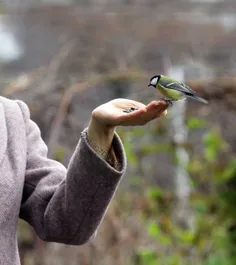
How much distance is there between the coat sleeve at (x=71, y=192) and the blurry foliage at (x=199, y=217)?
1936 millimetres

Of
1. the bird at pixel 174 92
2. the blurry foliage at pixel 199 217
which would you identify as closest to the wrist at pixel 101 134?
the bird at pixel 174 92

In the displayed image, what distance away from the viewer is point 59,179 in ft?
4.72

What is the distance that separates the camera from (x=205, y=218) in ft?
11.6

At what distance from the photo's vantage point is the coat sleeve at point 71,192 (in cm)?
133

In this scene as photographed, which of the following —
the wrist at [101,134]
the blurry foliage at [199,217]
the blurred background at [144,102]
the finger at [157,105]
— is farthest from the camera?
the blurry foliage at [199,217]

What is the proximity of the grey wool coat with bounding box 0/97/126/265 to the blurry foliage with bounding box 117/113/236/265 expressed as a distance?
75.6 inches

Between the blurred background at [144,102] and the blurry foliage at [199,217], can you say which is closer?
the blurred background at [144,102]

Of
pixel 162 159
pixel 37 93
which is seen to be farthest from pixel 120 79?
pixel 162 159

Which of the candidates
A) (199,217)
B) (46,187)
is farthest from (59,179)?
(199,217)

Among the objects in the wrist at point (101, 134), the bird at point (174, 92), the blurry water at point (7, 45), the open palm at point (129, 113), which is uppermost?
the bird at point (174, 92)

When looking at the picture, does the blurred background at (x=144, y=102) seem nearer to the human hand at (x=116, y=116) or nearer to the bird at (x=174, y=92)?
the human hand at (x=116, y=116)

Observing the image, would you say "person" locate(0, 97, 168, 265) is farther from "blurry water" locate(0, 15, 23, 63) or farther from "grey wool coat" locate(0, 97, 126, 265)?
"blurry water" locate(0, 15, 23, 63)

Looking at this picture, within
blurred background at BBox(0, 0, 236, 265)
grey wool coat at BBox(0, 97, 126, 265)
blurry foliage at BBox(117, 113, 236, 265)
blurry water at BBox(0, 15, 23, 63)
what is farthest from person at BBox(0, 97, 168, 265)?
blurry water at BBox(0, 15, 23, 63)

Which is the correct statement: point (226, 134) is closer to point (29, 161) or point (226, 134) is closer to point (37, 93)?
point (37, 93)
